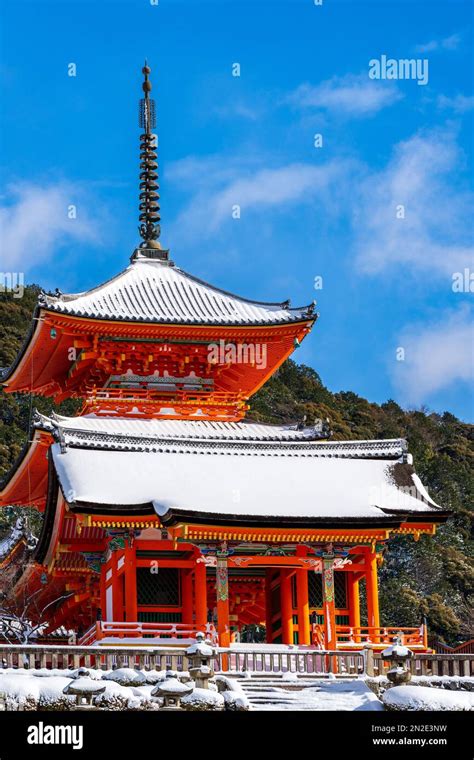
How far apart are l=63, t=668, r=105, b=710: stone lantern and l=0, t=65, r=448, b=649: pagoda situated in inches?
271

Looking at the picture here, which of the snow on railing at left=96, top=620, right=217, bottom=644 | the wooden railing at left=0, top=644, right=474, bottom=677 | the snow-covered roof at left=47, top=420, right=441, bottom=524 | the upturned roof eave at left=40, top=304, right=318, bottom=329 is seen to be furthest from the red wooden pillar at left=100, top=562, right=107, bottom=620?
the upturned roof eave at left=40, top=304, right=318, bottom=329

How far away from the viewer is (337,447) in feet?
119

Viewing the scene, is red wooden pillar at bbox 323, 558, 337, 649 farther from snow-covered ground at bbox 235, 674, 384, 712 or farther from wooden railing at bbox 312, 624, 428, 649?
snow-covered ground at bbox 235, 674, 384, 712

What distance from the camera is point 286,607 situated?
3409 cm

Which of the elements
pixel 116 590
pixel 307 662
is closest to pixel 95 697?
pixel 307 662

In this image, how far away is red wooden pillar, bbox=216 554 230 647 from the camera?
3110cm

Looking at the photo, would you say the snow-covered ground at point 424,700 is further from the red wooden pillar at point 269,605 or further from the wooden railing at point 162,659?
the red wooden pillar at point 269,605

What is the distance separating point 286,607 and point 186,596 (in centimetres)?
→ 238

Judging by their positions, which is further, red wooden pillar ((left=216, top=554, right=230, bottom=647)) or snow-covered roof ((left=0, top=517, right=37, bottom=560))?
snow-covered roof ((left=0, top=517, right=37, bottom=560))

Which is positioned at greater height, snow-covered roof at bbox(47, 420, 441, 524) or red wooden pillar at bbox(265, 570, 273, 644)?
snow-covered roof at bbox(47, 420, 441, 524)

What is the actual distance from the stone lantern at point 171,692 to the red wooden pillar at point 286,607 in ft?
31.1

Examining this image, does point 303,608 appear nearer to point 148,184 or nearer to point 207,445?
point 207,445
